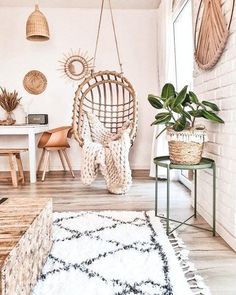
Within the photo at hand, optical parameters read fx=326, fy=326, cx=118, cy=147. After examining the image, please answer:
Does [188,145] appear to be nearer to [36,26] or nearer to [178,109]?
[178,109]

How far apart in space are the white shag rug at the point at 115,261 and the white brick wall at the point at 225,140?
1.12ft

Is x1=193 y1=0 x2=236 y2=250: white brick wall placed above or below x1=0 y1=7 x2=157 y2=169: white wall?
below

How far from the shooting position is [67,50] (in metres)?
4.73

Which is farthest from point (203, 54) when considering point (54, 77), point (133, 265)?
point (54, 77)

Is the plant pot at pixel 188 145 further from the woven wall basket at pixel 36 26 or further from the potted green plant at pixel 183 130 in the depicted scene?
the woven wall basket at pixel 36 26

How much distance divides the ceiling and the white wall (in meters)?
0.09

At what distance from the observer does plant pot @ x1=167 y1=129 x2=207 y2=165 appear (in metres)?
2.06

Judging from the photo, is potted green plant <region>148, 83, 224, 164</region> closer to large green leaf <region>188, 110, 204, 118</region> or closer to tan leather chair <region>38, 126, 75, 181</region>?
large green leaf <region>188, 110, 204, 118</region>

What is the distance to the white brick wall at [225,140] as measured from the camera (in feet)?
6.19

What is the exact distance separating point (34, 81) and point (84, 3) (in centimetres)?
129

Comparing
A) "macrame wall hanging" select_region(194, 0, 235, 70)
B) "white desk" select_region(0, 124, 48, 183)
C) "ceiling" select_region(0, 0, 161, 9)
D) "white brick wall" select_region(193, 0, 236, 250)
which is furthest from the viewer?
"ceiling" select_region(0, 0, 161, 9)

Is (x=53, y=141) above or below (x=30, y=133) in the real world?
below

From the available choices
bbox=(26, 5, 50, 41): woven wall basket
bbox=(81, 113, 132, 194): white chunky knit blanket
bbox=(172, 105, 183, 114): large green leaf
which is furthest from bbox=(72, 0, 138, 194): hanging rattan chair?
bbox=(172, 105, 183, 114): large green leaf

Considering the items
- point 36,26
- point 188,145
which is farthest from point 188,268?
point 36,26
